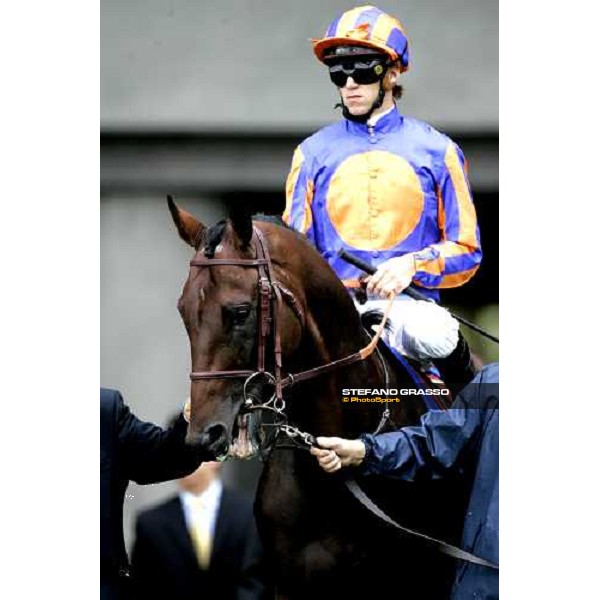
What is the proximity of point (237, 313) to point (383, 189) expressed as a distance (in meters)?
0.84

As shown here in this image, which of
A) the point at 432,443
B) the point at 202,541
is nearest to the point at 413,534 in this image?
the point at 432,443

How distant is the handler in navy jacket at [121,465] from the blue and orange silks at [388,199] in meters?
0.87

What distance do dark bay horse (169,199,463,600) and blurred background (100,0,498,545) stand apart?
320 millimetres

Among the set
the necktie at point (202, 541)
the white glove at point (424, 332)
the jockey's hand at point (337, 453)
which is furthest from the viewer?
the necktie at point (202, 541)

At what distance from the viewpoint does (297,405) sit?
3.69m

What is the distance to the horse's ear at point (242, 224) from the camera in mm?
3541

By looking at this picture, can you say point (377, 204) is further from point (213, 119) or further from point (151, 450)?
point (151, 450)

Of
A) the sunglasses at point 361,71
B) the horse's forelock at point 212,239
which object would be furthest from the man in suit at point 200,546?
the sunglasses at point 361,71

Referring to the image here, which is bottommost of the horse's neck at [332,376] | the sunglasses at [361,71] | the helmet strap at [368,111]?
the horse's neck at [332,376]

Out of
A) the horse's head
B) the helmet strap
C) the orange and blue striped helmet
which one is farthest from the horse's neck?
the orange and blue striped helmet

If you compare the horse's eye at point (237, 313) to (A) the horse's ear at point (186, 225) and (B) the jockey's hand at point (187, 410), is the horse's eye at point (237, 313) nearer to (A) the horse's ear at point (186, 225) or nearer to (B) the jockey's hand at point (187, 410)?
(A) the horse's ear at point (186, 225)

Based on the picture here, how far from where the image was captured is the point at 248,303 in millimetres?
3480
